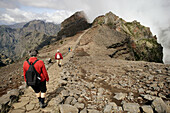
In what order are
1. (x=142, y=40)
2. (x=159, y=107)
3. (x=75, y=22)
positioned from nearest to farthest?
(x=159, y=107)
(x=142, y=40)
(x=75, y=22)

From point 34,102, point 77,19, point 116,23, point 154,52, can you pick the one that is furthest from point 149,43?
point 34,102

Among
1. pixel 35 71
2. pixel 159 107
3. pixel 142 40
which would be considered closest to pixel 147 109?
pixel 159 107

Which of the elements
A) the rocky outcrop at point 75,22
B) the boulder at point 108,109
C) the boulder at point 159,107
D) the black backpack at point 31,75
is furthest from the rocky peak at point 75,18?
the boulder at point 159,107

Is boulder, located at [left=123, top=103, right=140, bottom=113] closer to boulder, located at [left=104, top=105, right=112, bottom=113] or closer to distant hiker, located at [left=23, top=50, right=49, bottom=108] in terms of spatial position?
boulder, located at [left=104, top=105, right=112, bottom=113]

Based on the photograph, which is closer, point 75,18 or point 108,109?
point 108,109

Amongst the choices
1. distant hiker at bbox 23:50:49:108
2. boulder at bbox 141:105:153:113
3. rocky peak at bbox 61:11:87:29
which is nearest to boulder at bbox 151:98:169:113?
boulder at bbox 141:105:153:113

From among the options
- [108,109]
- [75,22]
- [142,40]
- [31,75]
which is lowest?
[108,109]

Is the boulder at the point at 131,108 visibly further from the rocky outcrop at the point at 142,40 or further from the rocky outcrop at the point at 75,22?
the rocky outcrop at the point at 75,22

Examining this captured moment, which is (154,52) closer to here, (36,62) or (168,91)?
(168,91)

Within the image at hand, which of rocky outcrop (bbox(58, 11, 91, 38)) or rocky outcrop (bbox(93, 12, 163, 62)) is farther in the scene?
rocky outcrop (bbox(58, 11, 91, 38))

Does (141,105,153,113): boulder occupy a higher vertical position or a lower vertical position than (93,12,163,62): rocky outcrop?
lower

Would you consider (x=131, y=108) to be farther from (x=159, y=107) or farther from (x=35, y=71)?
(x=35, y=71)

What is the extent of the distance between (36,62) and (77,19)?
272 feet

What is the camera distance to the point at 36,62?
4.92 m
